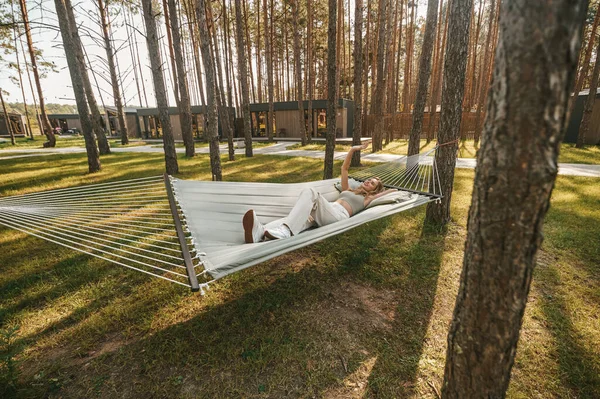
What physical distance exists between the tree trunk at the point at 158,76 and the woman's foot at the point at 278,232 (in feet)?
14.4

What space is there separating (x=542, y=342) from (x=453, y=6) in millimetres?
2732

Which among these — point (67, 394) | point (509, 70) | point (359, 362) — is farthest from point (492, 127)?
point (67, 394)

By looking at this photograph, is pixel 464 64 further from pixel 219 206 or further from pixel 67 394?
pixel 67 394

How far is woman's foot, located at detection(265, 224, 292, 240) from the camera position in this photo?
1.97 metres

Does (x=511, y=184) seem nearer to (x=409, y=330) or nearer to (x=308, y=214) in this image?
(x=409, y=330)

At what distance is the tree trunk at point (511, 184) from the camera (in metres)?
0.60

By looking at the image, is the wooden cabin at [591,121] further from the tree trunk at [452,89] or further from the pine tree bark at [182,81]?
the pine tree bark at [182,81]

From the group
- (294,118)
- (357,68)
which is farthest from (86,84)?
(294,118)

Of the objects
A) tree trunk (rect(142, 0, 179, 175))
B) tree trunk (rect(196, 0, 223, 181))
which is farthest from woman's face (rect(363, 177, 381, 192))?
tree trunk (rect(142, 0, 179, 175))

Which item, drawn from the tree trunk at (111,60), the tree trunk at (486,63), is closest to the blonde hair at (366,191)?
the tree trunk at (486,63)

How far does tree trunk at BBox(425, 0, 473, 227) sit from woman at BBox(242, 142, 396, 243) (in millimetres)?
663

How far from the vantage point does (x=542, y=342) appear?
1561 mm

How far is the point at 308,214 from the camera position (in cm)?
218

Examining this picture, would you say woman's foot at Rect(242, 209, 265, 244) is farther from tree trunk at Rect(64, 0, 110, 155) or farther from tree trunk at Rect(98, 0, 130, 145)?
tree trunk at Rect(98, 0, 130, 145)
